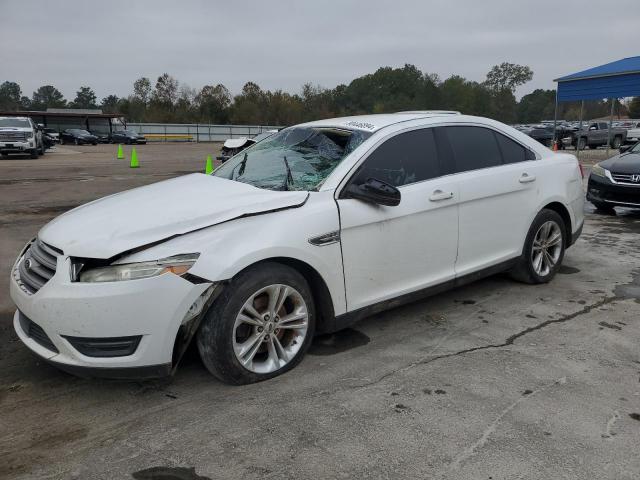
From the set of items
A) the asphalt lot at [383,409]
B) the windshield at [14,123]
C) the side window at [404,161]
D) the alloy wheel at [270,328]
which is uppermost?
the windshield at [14,123]

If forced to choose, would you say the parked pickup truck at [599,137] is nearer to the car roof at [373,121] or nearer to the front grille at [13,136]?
the front grille at [13,136]

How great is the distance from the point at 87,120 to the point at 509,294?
203 feet

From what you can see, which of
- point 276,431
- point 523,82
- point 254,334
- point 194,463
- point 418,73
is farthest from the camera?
point 523,82

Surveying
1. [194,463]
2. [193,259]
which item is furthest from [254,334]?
[194,463]

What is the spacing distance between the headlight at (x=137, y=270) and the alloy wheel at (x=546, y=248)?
3371 mm

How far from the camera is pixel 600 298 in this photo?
15.7ft

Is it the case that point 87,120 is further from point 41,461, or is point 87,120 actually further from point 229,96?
point 41,461

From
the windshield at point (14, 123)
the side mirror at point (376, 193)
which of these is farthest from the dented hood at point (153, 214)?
the windshield at point (14, 123)

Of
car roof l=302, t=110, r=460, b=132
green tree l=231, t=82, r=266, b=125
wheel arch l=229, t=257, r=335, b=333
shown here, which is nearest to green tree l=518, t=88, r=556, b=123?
green tree l=231, t=82, r=266, b=125

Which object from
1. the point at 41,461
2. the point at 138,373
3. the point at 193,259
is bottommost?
the point at 41,461

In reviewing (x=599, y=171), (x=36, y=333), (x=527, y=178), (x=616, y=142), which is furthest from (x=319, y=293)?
(x=616, y=142)

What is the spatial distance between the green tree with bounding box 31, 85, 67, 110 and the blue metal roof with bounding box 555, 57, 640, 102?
121 meters

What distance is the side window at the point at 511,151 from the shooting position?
4.72 meters

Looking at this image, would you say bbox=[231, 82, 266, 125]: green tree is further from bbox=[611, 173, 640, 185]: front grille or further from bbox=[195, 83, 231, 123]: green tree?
bbox=[611, 173, 640, 185]: front grille
